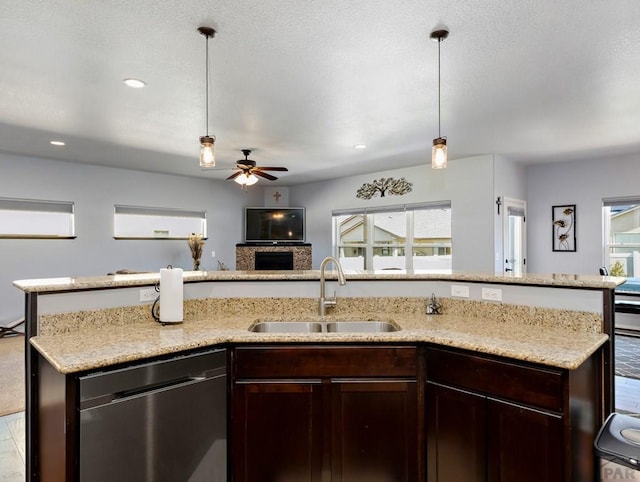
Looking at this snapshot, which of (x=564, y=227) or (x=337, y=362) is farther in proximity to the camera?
(x=564, y=227)

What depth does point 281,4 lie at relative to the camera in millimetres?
2086

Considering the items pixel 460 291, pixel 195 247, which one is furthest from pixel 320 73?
pixel 195 247

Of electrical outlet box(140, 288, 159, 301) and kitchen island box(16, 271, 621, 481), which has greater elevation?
electrical outlet box(140, 288, 159, 301)

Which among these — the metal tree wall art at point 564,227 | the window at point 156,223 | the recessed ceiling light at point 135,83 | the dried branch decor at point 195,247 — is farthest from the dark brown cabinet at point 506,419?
the window at point 156,223

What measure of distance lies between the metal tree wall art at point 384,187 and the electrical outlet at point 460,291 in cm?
433

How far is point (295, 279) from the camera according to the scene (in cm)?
254

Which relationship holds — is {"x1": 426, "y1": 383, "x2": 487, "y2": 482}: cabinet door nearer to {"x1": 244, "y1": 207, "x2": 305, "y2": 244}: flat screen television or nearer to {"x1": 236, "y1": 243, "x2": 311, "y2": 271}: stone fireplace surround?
{"x1": 236, "y1": 243, "x2": 311, "y2": 271}: stone fireplace surround

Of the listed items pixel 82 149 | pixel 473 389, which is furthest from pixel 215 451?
pixel 82 149

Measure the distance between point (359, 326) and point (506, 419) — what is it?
3.04ft

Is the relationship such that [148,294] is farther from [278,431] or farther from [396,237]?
[396,237]

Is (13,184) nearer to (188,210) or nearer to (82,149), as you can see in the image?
(82,149)

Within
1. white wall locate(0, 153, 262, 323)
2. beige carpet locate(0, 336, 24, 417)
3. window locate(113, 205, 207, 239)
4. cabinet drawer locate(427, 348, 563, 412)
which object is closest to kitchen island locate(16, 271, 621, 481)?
cabinet drawer locate(427, 348, 563, 412)

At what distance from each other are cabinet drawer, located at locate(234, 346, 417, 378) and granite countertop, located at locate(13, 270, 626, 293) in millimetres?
712

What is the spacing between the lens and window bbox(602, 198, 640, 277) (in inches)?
227
